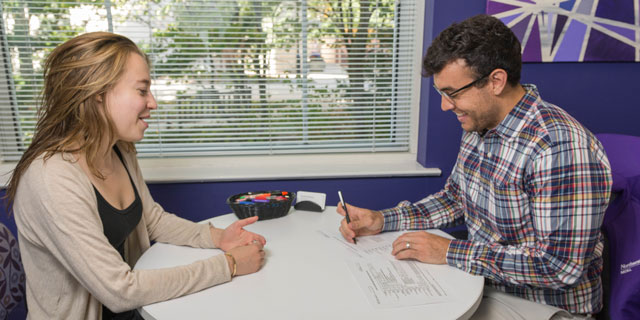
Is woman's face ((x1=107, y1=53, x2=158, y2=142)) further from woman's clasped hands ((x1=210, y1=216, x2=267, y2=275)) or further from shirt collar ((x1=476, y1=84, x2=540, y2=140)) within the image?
shirt collar ((x1=476, y1=84, x2=540, y2=140))

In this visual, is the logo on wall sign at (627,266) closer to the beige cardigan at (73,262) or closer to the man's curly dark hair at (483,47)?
the man's curly dark hair at (483,47)

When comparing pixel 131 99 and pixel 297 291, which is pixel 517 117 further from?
pixel 131 99

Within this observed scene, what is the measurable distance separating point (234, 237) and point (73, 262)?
1.45 ft

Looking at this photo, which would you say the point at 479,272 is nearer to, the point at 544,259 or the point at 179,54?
the point at 544,259

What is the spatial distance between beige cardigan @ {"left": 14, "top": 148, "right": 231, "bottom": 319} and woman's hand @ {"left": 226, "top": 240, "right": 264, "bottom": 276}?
0.12ft

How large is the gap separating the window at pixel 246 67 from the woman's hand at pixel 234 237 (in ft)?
3.19

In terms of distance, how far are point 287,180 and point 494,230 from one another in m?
1.06

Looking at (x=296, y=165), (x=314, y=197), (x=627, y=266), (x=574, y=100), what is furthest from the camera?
(x=296, y=165)

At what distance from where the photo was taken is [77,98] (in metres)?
1.10

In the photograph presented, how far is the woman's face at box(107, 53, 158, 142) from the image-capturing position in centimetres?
116

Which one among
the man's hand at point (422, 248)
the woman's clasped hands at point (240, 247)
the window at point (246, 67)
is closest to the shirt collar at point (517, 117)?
the man's hand at point (422, 248)

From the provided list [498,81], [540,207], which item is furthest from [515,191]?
[498,81]

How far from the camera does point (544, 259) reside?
3.61 ft

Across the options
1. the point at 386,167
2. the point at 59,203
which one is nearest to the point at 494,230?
the point at 386,167
